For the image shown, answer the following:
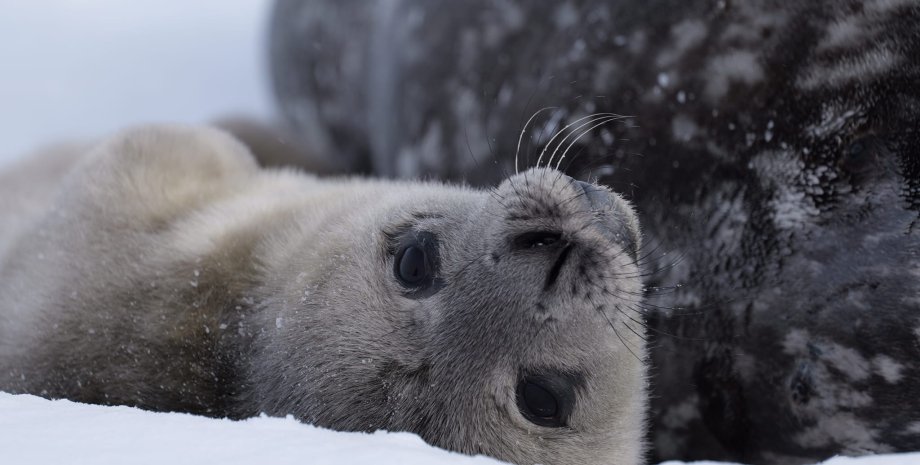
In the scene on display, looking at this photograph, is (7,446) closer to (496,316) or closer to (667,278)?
(496,316)

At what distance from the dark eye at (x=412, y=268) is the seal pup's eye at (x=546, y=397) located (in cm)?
31

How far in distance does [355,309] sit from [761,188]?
0.89 metres

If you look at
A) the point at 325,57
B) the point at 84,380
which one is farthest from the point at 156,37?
the point at 84,380

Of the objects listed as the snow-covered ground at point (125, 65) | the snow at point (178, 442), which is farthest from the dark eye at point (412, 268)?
the snow-covered ground at point (125, 65)

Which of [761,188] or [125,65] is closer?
[761,188]

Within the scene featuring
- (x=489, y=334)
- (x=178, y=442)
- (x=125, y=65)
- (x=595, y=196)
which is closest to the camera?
(x=178, y=442)

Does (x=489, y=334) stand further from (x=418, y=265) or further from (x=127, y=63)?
→ (x=127, y=63)

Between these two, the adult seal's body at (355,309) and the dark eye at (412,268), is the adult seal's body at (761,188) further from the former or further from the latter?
the dark eye at (412,268)

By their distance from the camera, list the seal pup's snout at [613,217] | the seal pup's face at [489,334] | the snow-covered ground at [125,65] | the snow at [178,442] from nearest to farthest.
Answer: the snow at [178,442] → the seal pup's face at [489,334] → the seal pup's snout at [613,217] → the snow-covered ground at [125,65]

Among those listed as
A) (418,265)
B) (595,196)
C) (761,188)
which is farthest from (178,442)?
(761,188)

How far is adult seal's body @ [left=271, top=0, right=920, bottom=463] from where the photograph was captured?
1.96m

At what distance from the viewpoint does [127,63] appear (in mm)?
5305

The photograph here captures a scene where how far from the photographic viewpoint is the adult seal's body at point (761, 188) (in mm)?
1958

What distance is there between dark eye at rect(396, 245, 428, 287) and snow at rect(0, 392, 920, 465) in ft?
1.46
